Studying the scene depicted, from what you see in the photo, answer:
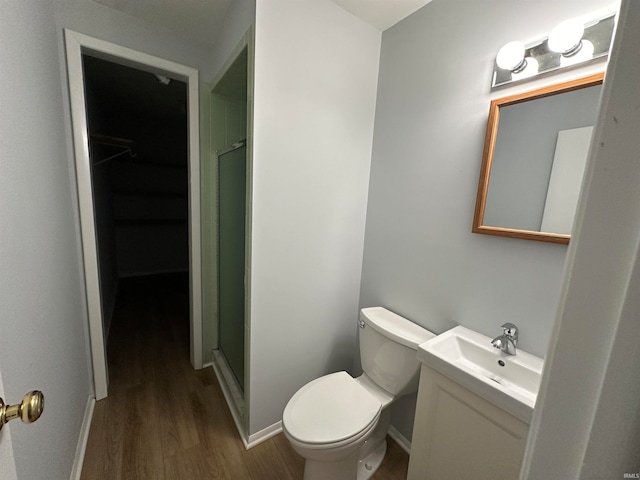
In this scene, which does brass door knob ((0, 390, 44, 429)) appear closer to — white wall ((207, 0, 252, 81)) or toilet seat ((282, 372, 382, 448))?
toilet seat ((282, 372, 382, 448))

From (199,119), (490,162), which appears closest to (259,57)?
(199,119)

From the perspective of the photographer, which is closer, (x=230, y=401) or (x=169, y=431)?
(x=169, y=431)

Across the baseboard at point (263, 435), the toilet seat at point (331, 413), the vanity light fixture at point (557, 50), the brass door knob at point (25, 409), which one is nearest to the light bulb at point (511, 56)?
the vanity light fixture at point (557, 50)

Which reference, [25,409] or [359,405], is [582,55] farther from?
[25,409]

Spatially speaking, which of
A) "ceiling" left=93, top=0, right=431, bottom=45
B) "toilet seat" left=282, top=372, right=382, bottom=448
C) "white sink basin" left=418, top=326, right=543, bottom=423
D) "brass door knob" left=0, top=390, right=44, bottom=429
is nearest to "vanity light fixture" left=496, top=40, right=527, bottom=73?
"ceiling" left=93, top=0, right=431, bottom=45

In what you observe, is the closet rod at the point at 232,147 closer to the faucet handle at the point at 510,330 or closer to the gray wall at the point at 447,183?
the gray wall at the point at 447,183

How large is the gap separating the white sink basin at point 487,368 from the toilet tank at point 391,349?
0.54 ft

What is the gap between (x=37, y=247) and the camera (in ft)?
3.00

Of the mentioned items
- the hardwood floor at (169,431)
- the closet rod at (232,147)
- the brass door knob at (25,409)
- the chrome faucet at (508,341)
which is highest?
the closet rod at (232,147)

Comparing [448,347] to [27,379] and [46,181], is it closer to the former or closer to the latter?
[27,379]

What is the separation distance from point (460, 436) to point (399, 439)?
766 mm

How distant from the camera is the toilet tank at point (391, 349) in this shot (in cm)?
127

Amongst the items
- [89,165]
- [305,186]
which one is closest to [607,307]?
[305,186]

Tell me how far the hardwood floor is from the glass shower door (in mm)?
288
